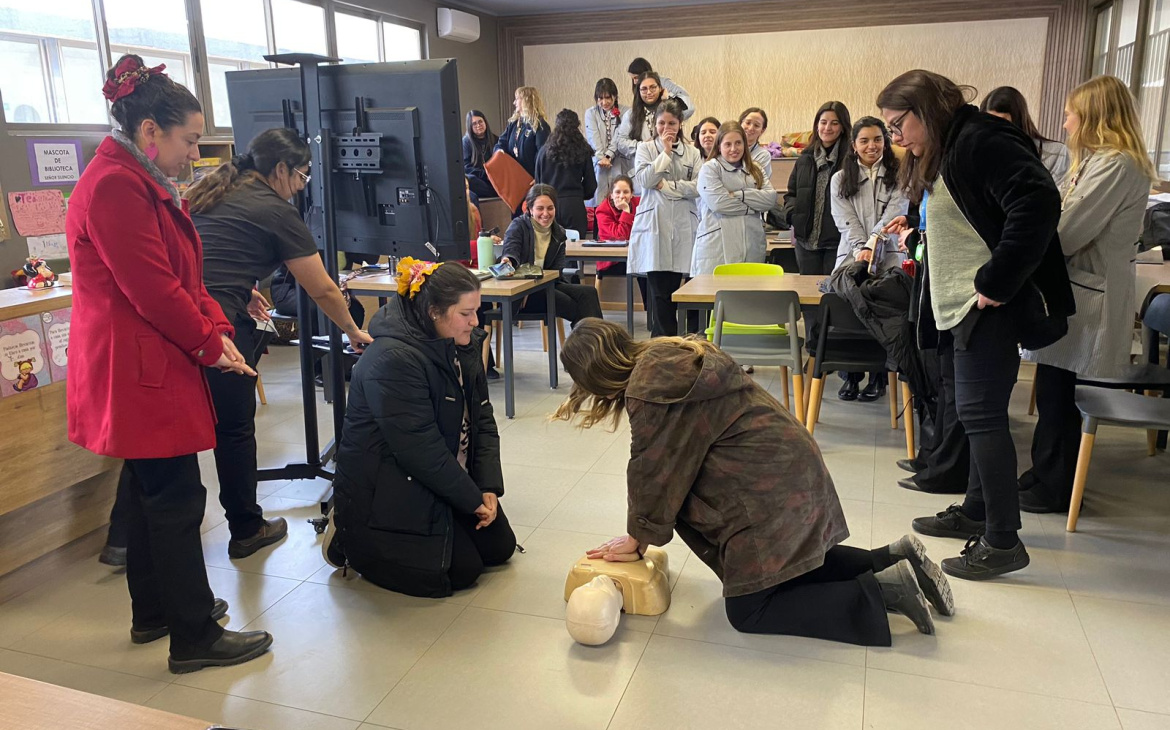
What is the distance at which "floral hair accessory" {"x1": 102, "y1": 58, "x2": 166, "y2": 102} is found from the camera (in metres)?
1.88

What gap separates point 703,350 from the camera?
199 cm

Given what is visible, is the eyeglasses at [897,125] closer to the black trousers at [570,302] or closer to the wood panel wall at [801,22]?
the black trousers at [570,302]

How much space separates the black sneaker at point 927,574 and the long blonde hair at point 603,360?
768 millimetres

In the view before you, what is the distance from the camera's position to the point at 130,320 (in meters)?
1.87

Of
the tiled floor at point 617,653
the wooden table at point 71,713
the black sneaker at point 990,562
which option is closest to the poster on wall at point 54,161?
the tiled floor at point 617,653

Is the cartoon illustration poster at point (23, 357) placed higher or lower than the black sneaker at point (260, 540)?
higher

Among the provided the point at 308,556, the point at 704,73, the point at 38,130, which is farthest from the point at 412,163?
the point at 704,73

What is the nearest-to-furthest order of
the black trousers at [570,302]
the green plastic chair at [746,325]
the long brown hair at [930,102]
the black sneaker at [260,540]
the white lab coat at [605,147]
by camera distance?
the long brown hair at [930,102] → the black sneaker at [260,540] → the green plastic chair at [746,325] → the black trousers at [570,302] → the white lab coat at [605,147]

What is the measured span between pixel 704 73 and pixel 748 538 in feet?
26.4

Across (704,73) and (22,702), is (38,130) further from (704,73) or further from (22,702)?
(704,73)

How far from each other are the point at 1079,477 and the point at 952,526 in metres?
0.43

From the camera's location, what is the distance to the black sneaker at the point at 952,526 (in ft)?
8.88

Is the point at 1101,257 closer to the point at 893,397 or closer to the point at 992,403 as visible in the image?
the point at 992,403

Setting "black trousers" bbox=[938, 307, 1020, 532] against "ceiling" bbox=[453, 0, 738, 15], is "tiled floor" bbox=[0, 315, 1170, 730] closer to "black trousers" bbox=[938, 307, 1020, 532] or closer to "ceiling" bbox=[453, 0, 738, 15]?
"black trousers" bbox=[938, 307, 1020, 532]
